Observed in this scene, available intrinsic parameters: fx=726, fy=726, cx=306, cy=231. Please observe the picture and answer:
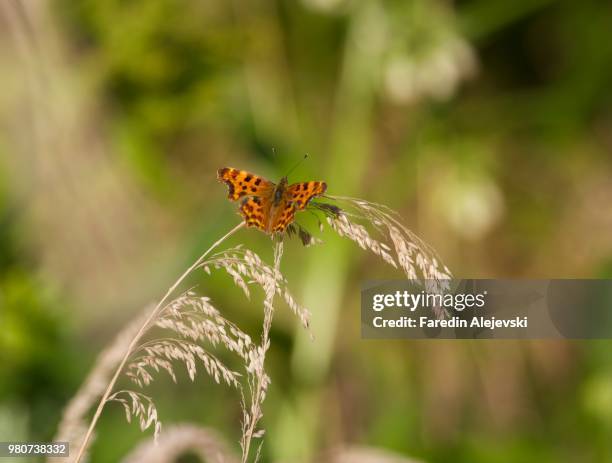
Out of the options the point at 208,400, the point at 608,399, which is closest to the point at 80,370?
the point at 208,400

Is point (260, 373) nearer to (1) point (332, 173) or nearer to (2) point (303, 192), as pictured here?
(2) point (303, 192)

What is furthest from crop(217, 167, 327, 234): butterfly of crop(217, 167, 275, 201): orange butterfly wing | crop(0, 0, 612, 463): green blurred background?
crop(0, 0, 612, 463): green blurred background

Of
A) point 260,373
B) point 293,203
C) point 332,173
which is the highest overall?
point 332,173

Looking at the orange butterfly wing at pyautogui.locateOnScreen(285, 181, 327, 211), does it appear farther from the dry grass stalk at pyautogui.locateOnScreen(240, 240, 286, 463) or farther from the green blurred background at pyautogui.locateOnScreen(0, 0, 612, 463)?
the green blurred background at pyautogui.locateOnScreen(0, 0, 612, 463)

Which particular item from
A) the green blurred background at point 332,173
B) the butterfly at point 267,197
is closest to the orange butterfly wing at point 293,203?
the butterfly at point 267,197

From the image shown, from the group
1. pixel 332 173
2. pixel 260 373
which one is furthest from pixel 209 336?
pixel 332 173

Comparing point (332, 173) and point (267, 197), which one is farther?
point (332, 173)

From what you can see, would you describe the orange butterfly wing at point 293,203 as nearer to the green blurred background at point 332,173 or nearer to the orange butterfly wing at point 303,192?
the orange butterfly wing at point 303,192
